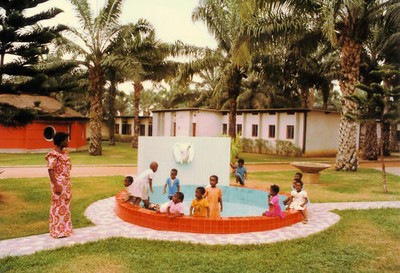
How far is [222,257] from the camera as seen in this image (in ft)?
17.8

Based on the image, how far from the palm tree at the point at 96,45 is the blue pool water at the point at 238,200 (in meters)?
11.2

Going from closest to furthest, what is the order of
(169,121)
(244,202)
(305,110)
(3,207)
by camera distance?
(3,207) < (244,202) < (305,110) < (169,121)

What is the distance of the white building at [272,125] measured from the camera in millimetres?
26172

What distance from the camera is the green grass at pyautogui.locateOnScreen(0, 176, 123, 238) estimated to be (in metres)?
6.91

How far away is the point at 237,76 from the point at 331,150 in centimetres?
1085

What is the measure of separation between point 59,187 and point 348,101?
13.8 m

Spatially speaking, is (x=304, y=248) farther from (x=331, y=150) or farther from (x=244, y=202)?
(x=331, y=150)

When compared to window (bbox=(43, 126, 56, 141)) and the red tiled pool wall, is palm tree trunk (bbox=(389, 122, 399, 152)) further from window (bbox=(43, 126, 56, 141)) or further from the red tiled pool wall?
the red tiled pool wall

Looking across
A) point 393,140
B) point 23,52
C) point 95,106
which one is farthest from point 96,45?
point 393,140

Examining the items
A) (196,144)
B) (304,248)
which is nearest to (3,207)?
(196,144)

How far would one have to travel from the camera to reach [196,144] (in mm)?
11844

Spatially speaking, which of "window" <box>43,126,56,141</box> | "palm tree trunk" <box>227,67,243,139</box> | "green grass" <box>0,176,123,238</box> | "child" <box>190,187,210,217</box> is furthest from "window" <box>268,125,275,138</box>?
"child" <box>190,187,210,217</box>

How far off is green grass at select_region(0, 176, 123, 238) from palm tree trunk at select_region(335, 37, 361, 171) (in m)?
9.89

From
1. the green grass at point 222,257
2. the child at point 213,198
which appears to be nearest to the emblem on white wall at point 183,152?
the child at point 213,198
